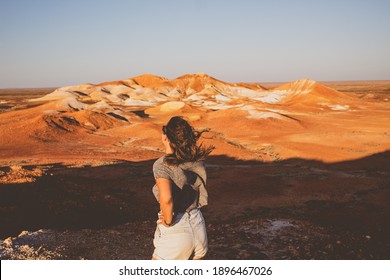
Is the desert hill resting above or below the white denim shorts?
below

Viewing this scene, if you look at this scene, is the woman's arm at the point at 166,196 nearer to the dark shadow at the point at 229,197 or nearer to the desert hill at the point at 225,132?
the dark shadow at the point at 229,197

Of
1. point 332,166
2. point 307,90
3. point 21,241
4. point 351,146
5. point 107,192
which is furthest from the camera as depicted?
point 307,90

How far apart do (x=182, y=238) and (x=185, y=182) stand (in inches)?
19.7

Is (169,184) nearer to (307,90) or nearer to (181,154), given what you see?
(181,154)

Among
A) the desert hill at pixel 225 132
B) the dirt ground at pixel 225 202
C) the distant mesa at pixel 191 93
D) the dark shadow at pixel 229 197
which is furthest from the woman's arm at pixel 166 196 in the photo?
the distant mesa at pixel 191 93

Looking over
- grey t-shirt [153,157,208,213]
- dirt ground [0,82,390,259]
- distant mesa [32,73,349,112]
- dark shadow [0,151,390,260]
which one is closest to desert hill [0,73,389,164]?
dirt ground [0,82,390,259]

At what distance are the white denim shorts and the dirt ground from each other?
3.99 meters

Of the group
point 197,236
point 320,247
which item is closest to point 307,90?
point 320,247

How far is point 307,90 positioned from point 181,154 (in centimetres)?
7482

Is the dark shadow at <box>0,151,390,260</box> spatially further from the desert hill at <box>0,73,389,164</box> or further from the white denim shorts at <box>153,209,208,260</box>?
the white denim shorts at <box>153,209,208,260</box>

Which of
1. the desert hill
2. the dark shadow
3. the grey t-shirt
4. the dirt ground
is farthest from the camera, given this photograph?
the desert hill

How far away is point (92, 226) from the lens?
31.3ft

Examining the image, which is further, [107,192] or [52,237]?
[107,192]

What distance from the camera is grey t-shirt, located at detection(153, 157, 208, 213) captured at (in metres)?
3.01
